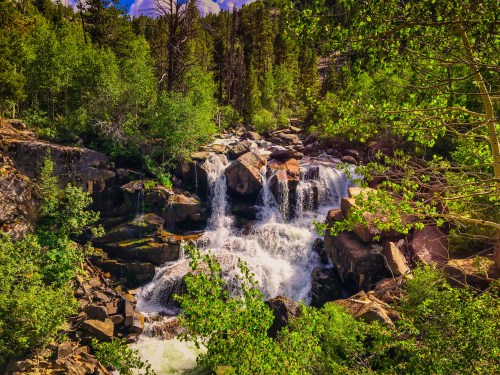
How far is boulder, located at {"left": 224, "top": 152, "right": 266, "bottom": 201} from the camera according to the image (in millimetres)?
23859

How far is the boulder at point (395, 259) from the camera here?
16000mm

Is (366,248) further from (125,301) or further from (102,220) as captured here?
(102,220)

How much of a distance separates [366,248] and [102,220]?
55.0 ft

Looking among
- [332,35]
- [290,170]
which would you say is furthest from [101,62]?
[332,35]

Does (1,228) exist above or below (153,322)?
above

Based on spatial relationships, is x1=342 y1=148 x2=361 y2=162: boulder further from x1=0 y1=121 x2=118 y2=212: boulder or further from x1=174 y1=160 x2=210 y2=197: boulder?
x1=0 y1=121 x2=118 y2=212: boulder

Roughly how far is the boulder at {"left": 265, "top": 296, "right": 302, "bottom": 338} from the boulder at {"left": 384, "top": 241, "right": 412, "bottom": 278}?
19.1 ft

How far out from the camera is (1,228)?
17.1 meters

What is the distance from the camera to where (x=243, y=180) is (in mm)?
23875

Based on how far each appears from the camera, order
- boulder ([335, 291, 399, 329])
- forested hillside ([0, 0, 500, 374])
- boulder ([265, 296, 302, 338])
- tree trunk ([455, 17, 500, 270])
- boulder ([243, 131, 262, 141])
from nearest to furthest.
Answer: tree trunk ([455, 17, 500, 270]), forested hillside ([0, 0, 500, 374]), boulder ([335, 291, 399, 329]), boulder ([265, 296, 302, 338]), boulder ([243, 131, 262, 141])

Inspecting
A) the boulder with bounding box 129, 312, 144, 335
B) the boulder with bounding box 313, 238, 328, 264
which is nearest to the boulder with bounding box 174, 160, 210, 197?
the boulder with bounding box 313, 238, 328, 264

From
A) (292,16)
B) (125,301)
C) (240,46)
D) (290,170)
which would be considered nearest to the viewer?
(292,16)

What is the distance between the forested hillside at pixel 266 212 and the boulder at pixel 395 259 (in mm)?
82

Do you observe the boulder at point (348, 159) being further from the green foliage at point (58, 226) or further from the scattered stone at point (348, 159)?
the green foliage at point (58, 226)
